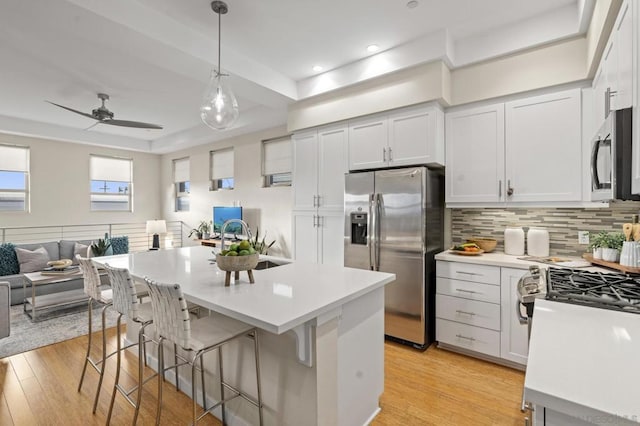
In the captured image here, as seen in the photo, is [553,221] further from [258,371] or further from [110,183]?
[110,183]

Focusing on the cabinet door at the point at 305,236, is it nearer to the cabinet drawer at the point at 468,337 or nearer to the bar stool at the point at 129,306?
the cabinet drawer at the point at 468,337

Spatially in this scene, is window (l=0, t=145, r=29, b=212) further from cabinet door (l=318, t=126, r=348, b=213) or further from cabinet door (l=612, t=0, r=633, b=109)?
cabinet door (l=612, t=0, r=633, b=109)

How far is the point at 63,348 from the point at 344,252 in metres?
2.94

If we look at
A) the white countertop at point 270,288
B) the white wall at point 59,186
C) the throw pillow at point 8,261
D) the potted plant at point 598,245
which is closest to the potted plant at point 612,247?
the potted plant at point 598,245

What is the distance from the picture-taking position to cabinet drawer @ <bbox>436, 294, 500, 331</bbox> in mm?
2723

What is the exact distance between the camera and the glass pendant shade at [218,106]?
2533 mm

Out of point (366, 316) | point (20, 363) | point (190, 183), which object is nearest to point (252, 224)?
point (190, 183)

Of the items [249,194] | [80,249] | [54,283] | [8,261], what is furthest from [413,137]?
[8,261]

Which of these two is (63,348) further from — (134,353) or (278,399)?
(278,399)

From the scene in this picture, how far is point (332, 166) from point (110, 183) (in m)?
5.86

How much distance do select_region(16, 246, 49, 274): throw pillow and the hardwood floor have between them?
2354 mm

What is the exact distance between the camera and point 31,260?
4703mm

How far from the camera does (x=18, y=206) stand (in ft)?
19.1

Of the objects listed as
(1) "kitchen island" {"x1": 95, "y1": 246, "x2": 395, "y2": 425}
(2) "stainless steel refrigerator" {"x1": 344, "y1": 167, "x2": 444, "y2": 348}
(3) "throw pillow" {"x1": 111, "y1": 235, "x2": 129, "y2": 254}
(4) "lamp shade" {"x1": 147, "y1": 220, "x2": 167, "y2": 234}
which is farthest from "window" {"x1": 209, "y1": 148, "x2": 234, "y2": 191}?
(1) "kitchen island" {"x1": 95, "y1": 246, "x2": 395, "y2": 425}
